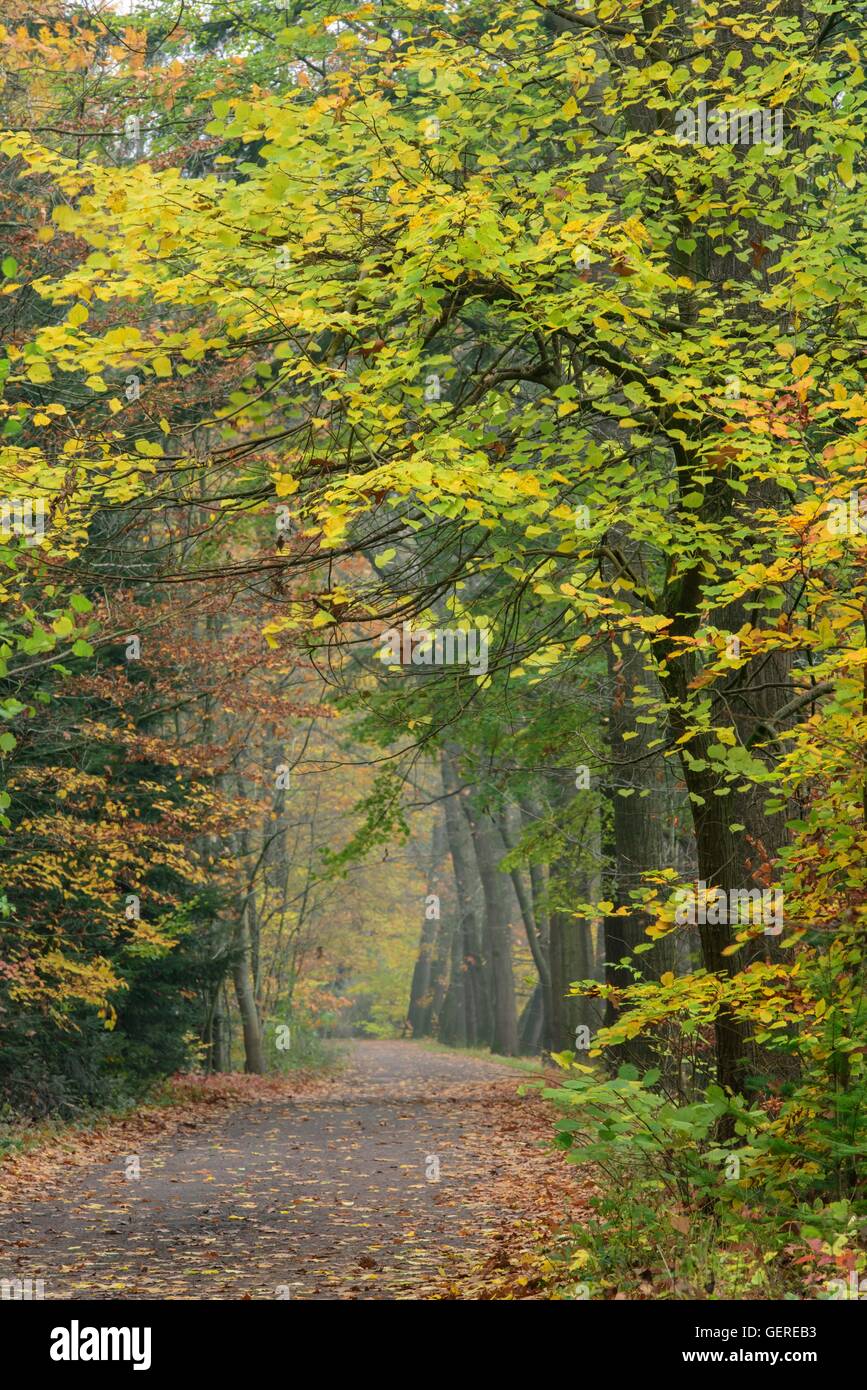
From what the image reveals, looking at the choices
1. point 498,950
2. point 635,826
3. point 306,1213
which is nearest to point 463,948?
point 498,950

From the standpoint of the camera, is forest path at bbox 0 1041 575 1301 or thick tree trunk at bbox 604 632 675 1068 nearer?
forest path at bbox 0 1041 575 1301

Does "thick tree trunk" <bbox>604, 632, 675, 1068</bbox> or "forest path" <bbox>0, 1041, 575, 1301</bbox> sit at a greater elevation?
"thick tree trunk" <bbox>604, 632, 675, 1068</bbox>

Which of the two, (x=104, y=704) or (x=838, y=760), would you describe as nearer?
(x=838, y=760)

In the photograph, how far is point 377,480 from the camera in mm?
6418

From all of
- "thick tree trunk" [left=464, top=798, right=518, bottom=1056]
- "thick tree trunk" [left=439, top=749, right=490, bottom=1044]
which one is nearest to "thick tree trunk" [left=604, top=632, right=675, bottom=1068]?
"thick tree trunk" [left=439, top=749, right=490, bottom=1044]

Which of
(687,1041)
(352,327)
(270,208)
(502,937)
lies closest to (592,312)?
(352,327)

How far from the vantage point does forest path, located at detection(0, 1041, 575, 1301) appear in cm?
759

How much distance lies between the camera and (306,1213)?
34.4ft

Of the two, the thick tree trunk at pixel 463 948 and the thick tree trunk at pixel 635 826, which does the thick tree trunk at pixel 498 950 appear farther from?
the thick tree trunk at pixel 635 826

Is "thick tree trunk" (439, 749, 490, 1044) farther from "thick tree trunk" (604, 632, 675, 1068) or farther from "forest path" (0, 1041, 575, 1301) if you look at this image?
"thick tree trunk" (604, 632, 675, 1068)

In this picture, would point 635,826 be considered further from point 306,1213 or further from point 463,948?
point 463,948

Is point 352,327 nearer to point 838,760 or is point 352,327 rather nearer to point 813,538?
point 813,538

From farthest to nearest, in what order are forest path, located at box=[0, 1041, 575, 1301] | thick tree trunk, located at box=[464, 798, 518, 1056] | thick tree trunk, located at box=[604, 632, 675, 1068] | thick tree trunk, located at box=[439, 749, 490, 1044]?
thick tree trunk, located at box=[439, 749, 490, 1044]
thick tree trunk, located at box=[464, 798, 518, 1056]
thick tree trunk, located at box=[604, 632, 675, 1068]
forest path, located at box=[0, 1041, 575, 1301]
